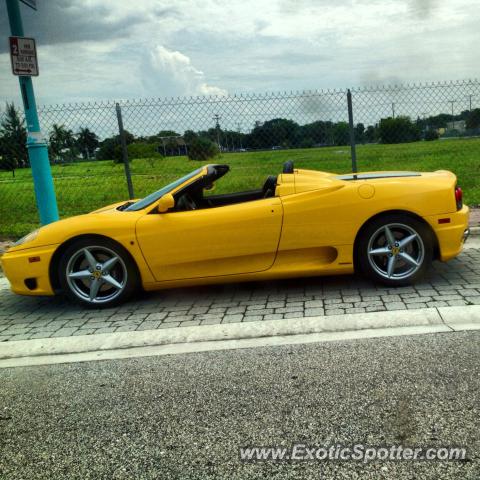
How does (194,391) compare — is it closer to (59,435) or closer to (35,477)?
(59,435)

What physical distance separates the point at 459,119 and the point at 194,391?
6.86 m

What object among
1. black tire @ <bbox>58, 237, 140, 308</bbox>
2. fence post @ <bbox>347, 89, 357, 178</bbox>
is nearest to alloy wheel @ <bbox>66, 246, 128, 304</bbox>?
black tire @ <bbox>58, 237, 140, 308</bbox>

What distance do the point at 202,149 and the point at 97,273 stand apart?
4014mm

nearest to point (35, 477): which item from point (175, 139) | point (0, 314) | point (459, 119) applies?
point (0, 314)

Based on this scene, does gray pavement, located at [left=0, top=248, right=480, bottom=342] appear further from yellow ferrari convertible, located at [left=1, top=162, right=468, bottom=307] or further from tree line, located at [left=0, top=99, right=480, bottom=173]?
tree line, located at [left=0, top=99, right=480, bottom=173]

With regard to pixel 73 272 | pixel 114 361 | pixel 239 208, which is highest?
pixel 239 208

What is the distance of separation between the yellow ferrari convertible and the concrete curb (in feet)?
2.35

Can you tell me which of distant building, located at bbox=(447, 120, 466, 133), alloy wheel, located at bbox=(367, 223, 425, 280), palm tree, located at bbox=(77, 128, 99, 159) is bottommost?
alloy wheel, located at bbox=(367, 223, 425, 280)

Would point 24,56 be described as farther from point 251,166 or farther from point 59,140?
point 251,166

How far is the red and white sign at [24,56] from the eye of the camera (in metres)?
6.59

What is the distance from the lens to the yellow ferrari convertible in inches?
178

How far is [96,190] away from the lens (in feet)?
36.3

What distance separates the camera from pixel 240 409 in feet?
9.12

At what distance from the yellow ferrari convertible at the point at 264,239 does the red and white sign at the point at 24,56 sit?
2.98 m
